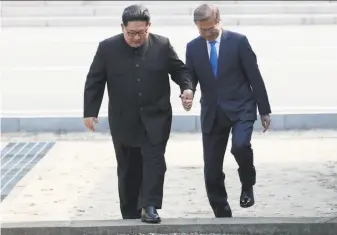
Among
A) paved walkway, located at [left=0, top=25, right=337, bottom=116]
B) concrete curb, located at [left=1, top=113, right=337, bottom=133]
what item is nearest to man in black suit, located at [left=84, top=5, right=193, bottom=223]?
concrete curb, located at [left=1, top=113, right=337, bottom=133]

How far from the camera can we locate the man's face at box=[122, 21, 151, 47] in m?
6.82

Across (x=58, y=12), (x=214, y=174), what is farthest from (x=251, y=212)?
Result: (x=58, y=12)

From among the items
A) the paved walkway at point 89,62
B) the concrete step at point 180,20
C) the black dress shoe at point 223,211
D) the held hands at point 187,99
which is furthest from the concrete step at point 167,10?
the held hands at point 187,99

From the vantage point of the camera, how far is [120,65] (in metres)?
7.03

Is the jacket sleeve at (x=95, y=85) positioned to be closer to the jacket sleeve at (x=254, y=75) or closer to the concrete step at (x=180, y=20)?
the jacket sleeve at (x=254, y=75)

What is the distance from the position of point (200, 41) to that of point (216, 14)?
287 millimetres

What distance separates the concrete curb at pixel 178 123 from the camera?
1172 centimetres

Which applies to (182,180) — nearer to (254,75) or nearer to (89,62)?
(254,75)

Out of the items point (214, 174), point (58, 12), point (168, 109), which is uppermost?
point (168, 109)

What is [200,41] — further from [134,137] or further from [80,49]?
[80,49]

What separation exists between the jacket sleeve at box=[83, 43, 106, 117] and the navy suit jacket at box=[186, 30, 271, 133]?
0.63 meters

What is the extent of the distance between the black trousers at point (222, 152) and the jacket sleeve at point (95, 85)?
31.7 inches

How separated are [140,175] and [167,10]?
1649cm

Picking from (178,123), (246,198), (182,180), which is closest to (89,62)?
(178,123)
